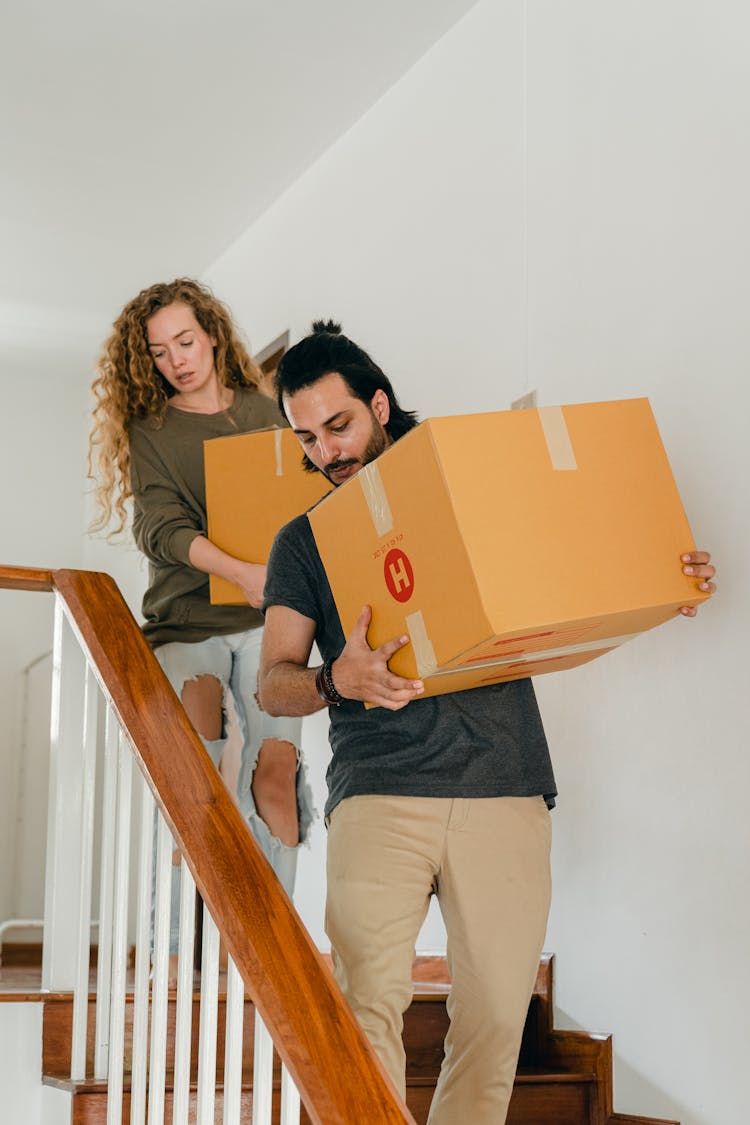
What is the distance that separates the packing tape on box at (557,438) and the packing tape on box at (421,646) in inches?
10.7

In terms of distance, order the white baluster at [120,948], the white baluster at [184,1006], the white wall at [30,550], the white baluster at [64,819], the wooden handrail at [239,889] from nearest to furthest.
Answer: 1. the wooden handrail at [239,889]
2. the white baluster at [184,1006]
3. the white baluster at [120,948]
4. the white baluster at [64,819]
5. the white wall at [30,550]

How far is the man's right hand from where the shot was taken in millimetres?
1491

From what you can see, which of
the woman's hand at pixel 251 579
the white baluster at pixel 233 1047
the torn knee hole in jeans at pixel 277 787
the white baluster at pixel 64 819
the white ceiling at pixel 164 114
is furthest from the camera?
the white ceiling at pixel 164 114

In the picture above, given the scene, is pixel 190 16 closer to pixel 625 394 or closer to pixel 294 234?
pixel 294 234

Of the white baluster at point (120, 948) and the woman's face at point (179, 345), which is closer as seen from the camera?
the white baluster at point (120, 948)

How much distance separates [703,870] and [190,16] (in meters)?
2.40

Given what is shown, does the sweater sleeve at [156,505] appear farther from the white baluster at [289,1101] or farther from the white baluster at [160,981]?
the white baluster at [289,1101]

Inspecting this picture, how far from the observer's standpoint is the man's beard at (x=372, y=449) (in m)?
1.78

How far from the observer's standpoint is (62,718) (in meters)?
2.09

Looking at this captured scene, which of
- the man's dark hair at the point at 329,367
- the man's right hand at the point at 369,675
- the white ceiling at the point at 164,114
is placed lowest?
the man's right hand at the point at 369,675

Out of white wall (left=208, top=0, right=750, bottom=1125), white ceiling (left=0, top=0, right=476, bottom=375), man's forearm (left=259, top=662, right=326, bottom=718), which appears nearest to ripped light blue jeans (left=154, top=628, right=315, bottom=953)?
white wall (left=208, top=0, right=750, bottom=1125)

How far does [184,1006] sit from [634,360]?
145 centimetres

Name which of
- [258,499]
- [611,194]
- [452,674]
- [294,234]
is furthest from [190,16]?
[452,674]

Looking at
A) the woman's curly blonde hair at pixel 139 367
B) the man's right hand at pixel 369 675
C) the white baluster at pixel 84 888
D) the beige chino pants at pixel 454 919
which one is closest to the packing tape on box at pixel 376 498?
the man's right hand at pixel 369 675
